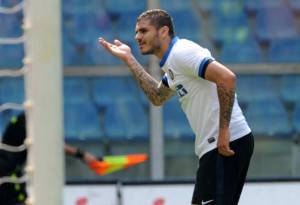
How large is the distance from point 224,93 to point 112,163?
2.25 m

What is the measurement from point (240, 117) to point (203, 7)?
3678 mm

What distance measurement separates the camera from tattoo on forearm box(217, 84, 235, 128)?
16.5 ft

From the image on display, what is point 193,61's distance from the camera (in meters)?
5.16

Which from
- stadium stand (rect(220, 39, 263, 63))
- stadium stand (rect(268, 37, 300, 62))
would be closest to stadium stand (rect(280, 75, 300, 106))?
stadium stand (rect(268, 37, 300, 62))

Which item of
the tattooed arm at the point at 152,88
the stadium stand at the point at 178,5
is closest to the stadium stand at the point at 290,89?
the stadium stand at the point at 178,5

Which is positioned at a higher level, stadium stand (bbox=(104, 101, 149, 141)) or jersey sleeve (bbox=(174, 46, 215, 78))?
jersey sleeve (bbox=(174, 46, 215, 78))

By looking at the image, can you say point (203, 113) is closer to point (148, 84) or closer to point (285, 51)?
point (148, 84)

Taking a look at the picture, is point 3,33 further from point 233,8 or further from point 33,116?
point 33,116

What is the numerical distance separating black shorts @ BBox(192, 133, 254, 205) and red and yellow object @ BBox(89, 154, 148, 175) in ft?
4.29

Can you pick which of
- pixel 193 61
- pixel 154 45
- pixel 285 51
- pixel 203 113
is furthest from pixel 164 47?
pixel 285 51

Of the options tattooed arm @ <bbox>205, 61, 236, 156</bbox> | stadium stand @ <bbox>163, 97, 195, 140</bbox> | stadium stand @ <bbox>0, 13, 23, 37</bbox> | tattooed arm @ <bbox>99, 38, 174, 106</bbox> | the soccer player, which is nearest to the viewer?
tattooed arm @ <bbox>205, 61, 236, 156</bbox>

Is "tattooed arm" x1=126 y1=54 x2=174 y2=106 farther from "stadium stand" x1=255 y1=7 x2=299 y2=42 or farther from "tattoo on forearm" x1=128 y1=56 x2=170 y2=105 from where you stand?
"stadium stand" x1=255 y1=7 x2=299 y2=42

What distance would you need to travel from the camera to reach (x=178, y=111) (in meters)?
8.95

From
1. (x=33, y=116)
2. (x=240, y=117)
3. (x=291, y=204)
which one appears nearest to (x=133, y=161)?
(x=291, y=204)
